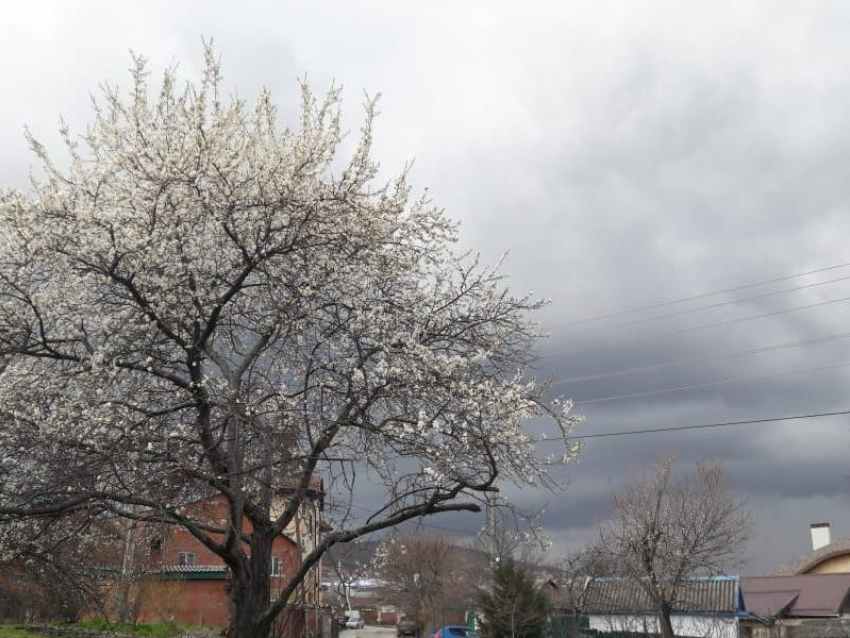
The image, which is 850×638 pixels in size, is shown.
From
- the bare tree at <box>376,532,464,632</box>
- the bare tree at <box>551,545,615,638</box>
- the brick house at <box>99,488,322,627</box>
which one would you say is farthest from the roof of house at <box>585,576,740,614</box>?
the bare tree at <box>376,532,464,632</box>

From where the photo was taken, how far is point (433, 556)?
69.5 metres

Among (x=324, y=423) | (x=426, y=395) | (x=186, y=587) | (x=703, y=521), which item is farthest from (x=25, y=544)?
(x=186, y=587)

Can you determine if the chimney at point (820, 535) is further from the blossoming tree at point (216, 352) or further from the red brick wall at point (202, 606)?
the blossoming tree at point (216, 352)

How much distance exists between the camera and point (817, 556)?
4322 centimetres

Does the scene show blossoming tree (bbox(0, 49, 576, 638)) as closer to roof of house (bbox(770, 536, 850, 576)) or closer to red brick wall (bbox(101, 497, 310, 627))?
red brick wall (bbox(101, 497, 310, 627))

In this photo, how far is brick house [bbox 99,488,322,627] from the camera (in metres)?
12.5

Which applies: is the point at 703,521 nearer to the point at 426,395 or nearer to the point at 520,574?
the point at 520,574

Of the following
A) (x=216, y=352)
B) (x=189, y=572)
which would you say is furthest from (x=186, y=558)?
(x=216, y=352)

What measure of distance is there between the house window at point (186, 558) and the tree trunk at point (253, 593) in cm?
3125

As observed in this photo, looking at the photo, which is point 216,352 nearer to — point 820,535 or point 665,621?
point 665,621

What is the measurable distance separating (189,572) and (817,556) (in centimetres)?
3182

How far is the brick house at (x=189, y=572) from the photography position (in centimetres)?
1255

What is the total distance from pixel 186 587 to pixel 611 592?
2192 centimetres

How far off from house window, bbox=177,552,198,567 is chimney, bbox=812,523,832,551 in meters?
34.8
